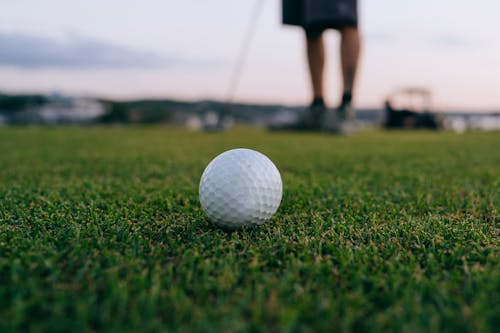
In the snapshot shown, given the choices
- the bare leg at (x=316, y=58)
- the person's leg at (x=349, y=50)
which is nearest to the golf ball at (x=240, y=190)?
the person's leg at (x=349, y=50)

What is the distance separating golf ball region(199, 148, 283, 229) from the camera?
165 cm

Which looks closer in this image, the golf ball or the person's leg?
the golf ball

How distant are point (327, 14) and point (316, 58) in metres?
0.81

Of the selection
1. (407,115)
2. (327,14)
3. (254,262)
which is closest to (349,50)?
(327,14)

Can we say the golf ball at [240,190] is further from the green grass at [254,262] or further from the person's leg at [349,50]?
the person's leg at [349,50]

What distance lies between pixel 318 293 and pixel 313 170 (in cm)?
239

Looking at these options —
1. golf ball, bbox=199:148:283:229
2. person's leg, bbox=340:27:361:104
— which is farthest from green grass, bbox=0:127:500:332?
person's leg, bbox=340:27:361:104

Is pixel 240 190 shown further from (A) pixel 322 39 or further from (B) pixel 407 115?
(B) pixel 407 115

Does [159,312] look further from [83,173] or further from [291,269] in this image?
[83,173]

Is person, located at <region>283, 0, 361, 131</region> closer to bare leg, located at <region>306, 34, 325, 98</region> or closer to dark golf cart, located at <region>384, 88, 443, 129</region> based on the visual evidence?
bare leg, located at <region>306, 34, 325, 98</region>

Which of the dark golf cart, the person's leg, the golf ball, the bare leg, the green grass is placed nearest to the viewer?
the green grass

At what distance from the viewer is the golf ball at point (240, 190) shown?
1.65 m

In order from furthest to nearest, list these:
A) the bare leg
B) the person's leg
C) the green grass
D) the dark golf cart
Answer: the dark golf cart < the bare leg < the person's leg < the green grass

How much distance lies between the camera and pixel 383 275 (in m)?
1.21
